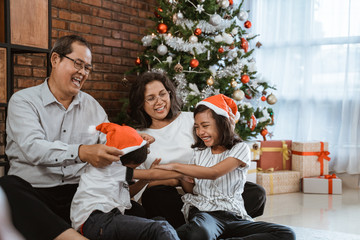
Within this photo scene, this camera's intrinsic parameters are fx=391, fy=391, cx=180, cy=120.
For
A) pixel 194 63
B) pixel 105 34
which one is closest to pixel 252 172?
pixel 194 63

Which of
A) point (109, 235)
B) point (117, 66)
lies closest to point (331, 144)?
point (117, 66)

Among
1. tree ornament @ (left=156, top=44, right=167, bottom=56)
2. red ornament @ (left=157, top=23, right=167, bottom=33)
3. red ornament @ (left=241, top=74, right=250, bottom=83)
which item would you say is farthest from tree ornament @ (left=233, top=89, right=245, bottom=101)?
red ornament @ (left=157, top=23, right=167, bottom=33)

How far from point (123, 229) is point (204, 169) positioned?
52 centimetres

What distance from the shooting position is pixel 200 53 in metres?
3.55

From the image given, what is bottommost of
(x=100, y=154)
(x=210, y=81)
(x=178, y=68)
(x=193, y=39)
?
(x=100, y=154)

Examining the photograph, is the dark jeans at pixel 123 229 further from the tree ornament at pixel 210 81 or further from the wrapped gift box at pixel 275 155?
the wrapped gift box at pixel 275 155

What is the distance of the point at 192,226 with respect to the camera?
1.81 m

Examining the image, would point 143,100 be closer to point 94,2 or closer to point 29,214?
point 29,214

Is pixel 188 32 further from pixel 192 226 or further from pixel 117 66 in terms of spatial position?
pixel 192 226

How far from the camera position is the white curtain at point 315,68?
13.5 ft

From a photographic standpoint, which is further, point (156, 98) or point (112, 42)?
point (112, 42)

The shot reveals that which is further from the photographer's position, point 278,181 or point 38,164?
point 278,181

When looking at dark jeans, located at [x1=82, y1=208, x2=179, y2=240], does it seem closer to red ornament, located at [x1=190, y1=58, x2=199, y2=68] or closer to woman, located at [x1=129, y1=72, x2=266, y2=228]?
woman, located at [x1=129, y1=72, x2=266, y2=228]

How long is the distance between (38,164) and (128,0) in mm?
2768
